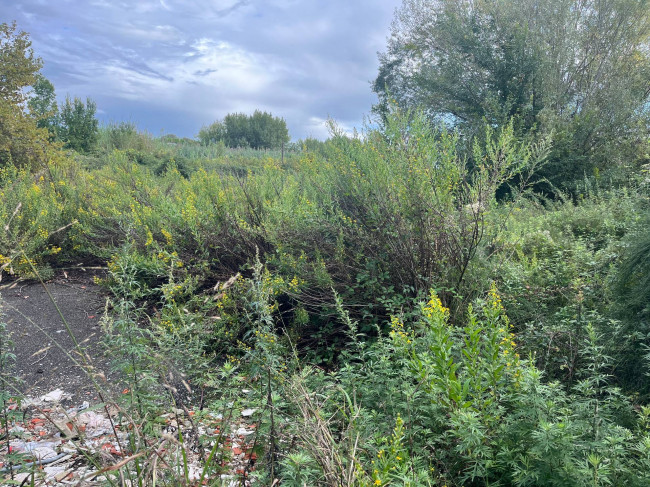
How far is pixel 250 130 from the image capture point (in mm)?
29578

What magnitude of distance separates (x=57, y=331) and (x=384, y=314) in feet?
10.5

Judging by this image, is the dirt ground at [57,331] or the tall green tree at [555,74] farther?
the tall green tree at [555,74]

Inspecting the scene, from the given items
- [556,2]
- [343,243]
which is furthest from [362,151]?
[556,2]

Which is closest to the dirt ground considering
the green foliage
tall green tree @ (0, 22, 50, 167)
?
the green foliage

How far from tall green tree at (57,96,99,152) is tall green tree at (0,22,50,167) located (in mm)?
6243

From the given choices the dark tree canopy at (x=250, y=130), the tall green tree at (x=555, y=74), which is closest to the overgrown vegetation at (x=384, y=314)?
the tall green tree at (x=555, y=74)

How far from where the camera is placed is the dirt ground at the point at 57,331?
339 centimetres

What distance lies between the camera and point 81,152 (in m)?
16.4

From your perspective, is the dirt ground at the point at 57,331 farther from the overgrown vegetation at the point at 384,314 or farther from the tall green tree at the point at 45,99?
the tall green tree at the point at 45,99

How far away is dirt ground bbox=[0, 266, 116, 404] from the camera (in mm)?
3391

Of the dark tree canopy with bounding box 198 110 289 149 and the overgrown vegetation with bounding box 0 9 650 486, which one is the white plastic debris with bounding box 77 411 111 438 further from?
the dark tree canopy with bounding box 198 110 289 149

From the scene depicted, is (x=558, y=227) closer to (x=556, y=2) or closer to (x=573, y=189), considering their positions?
(x=573, y=189)

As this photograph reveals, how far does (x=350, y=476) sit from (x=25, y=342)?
3.87m

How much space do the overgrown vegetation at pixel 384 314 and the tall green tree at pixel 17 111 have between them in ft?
12.1
